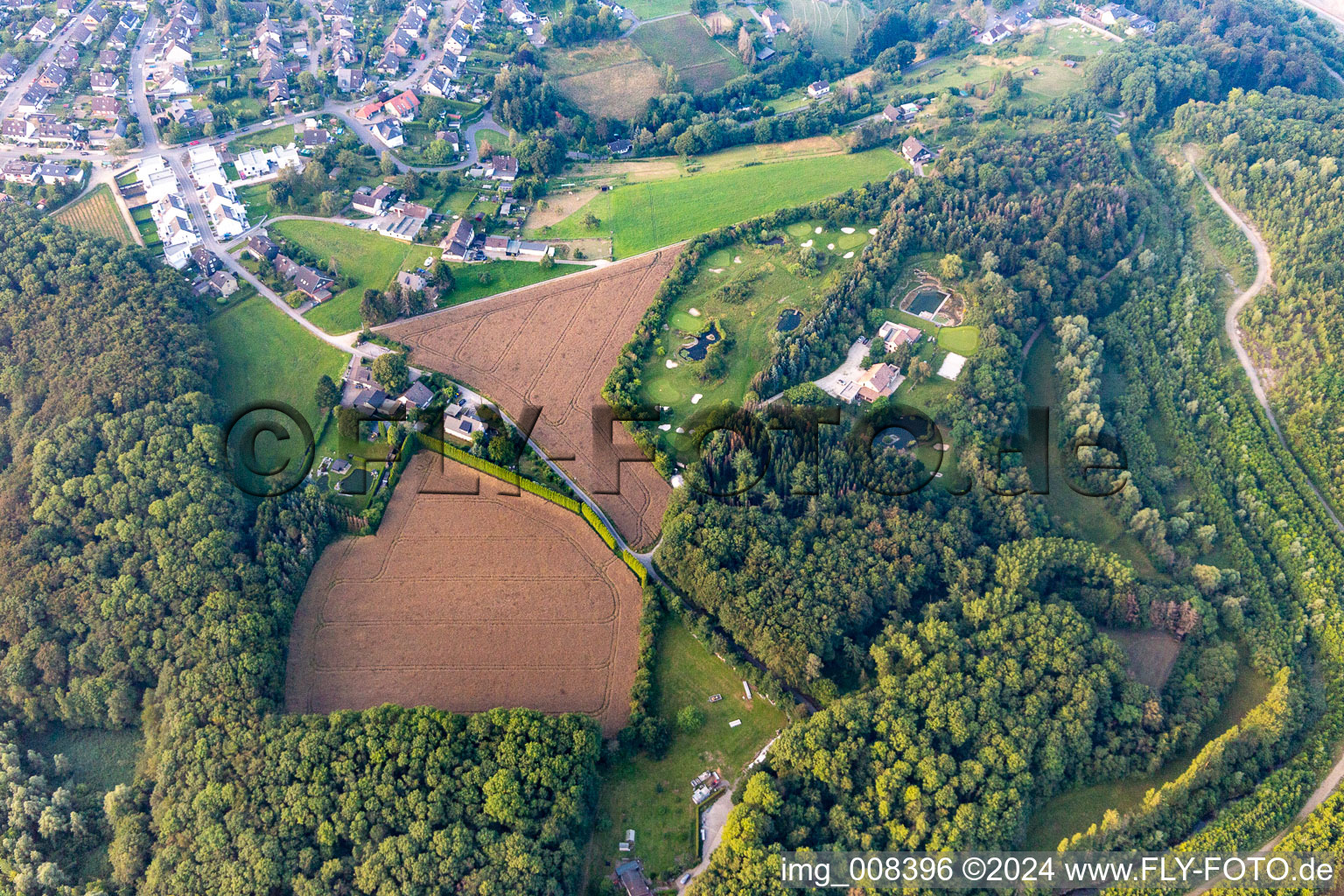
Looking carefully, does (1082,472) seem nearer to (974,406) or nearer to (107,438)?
(974,406)

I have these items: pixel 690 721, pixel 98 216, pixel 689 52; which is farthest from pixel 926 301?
pixel 98 216

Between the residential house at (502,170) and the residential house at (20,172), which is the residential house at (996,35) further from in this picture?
the residential house at (20,172)

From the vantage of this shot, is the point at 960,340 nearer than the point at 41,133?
Yes

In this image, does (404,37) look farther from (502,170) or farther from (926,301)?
(926,301)

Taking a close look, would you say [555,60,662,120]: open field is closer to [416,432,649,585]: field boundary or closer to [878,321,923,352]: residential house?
[878,321,923,352]: residential house

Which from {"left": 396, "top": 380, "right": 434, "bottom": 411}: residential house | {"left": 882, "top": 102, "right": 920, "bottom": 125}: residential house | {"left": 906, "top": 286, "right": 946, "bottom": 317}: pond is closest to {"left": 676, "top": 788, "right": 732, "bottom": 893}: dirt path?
{"left": 396, "top": 380, "right": 434, "bottom": 411}: residential house

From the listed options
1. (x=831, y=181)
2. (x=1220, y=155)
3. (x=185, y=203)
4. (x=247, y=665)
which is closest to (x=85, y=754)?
(x=247, y=665)
